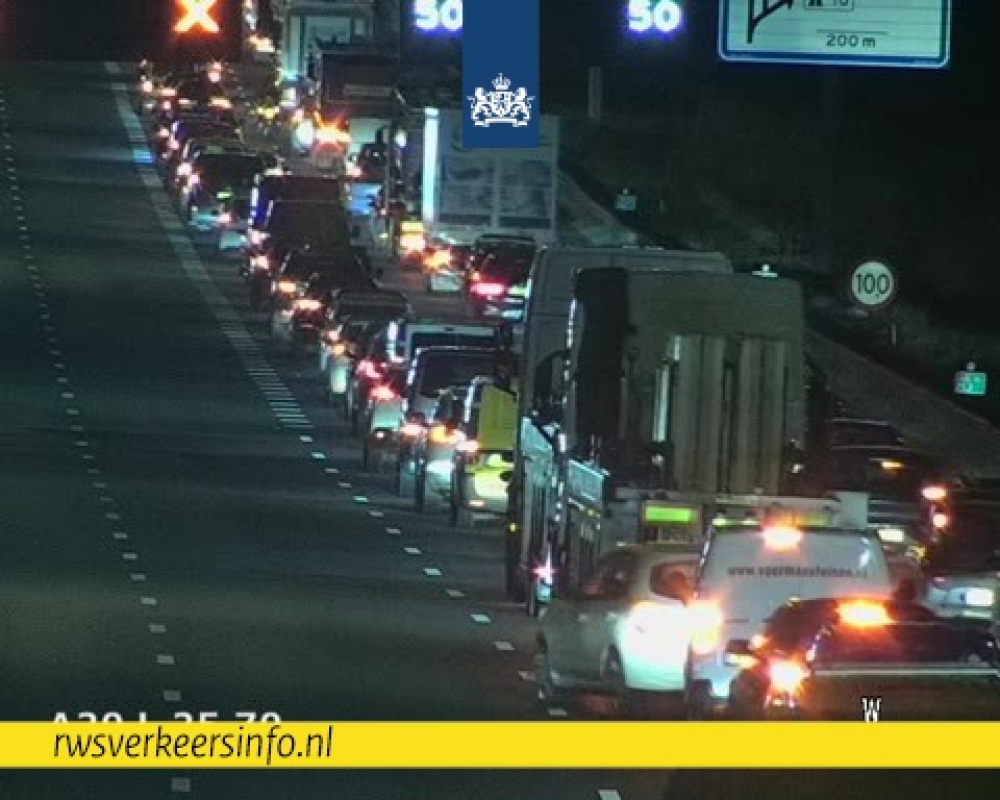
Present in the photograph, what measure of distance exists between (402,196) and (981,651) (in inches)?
2300

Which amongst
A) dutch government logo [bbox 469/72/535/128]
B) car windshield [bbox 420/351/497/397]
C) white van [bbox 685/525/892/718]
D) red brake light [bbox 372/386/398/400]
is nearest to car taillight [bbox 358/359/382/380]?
red brake light [bbox 372/386/398/400]

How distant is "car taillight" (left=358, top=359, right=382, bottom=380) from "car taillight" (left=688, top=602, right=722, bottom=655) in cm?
2554

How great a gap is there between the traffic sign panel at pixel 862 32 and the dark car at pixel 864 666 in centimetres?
1712

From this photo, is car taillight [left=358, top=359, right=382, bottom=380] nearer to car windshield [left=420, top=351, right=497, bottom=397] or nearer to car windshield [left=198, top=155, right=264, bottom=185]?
car windshield [left=420, top=351, right=497, bottom=397]

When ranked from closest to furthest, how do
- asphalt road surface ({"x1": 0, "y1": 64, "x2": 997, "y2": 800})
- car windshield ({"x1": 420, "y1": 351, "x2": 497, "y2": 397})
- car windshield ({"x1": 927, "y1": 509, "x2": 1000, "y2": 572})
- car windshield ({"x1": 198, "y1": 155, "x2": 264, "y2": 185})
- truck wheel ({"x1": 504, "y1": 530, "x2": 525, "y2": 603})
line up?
asphalt road surface ({"x1": 0, "y1": 64, "x2": 997, "y2": 800}) → car windshield ({"x1": 927, "y1": 509, "x2": 1000, "y2": 572}) → truck wheel ({"x1": 504, "y1": 530, "x2": 525, "y2": 603}) → car windshield ({"x1": 420, "y1": 351, "x2": 497, "y2": 397}) → car windshield ({"x1": 198, "y1": 155, "x2": 264, "y2": 185})

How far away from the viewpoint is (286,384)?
192 feet

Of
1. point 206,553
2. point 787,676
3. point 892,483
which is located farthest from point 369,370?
point 787,676

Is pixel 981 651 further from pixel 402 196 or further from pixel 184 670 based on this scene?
pixel 402 196

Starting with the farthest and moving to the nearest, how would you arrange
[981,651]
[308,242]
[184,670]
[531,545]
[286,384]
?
[308,242] → [286,384] → [531,545] → [184,670] → [981,651]

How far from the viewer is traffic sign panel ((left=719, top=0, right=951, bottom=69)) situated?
125 feet

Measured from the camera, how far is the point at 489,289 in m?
66.7

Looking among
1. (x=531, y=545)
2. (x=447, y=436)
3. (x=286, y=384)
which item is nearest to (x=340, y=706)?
(x=531, y=545)

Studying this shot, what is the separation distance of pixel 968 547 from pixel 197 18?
28.5 feet

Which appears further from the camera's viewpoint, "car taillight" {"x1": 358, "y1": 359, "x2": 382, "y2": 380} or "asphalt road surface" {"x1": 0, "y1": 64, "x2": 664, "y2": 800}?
"car taillight" {"x1": 358, "y1": 359, "x2": 382, "y2": 380}
